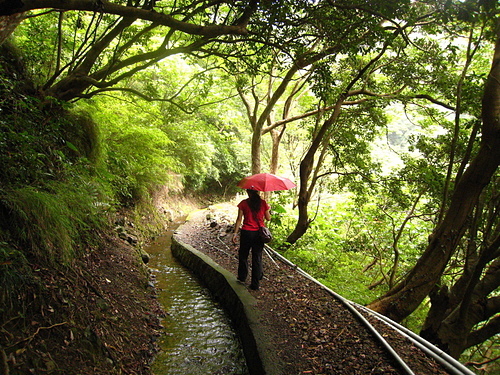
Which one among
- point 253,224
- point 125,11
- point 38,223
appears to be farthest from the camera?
point 253,224

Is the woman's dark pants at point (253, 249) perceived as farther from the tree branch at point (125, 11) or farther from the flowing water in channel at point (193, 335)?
the tree branch at point (125, 11)

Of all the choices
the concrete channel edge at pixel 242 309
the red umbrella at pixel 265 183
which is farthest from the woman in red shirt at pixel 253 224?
the concrete channel edge at pixel 242 309

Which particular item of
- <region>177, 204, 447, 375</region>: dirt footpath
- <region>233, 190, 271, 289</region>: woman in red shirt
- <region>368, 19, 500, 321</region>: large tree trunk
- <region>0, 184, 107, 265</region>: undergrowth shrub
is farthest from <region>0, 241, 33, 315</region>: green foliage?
<region>368, 19, 500, 321</region>: large tree trunk

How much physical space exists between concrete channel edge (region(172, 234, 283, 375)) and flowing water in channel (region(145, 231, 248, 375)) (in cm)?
17

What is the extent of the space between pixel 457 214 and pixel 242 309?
3821 millimetres

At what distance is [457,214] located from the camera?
4.96 m

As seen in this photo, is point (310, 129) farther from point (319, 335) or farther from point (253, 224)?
point (319, 335)

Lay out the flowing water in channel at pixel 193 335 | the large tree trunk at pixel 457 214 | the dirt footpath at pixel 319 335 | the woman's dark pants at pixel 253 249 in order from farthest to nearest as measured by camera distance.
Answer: the woman's dark pants at pixel 253 249 → the large tree trunk at pixel 457 214 → the flowing water in channel at pixel 193 335 → the dirt footpath at pixel 319 335

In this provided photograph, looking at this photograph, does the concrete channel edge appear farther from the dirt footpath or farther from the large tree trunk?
the large tree trunk

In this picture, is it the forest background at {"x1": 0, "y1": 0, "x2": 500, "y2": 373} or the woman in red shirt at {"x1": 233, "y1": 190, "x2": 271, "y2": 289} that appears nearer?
the forest background at {"x1": 0, "y1": 0, "x2": 500, "y2": 373}

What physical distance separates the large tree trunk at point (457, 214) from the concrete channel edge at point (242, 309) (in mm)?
2487

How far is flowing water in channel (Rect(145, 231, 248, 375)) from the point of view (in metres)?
4.29

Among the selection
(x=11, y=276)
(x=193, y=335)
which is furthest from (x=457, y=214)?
(x=11, y=276)

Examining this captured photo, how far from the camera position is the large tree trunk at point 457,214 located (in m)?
4.53
